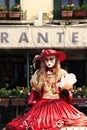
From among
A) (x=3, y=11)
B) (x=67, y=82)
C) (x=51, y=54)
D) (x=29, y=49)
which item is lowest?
(x=29, y=49)

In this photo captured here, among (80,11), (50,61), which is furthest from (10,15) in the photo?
(50,61)

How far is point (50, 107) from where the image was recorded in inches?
329

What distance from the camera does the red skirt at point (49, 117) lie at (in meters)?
8.06

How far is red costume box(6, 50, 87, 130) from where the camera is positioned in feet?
26.5

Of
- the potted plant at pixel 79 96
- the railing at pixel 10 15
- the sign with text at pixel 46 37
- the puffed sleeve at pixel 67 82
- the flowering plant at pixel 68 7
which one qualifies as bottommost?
the potted plant at pixel 79 96

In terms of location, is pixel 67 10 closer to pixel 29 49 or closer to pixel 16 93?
pixel 29 49

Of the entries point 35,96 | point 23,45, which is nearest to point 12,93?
point 23,45

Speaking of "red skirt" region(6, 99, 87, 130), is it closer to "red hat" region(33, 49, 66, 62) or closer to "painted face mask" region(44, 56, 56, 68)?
"painted face mask" region(44, 56, 56, 68)

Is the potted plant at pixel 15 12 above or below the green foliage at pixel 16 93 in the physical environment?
above

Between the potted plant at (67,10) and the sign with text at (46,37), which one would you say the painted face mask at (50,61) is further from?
the potted plant at (67,10)

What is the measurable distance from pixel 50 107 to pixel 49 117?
21cm

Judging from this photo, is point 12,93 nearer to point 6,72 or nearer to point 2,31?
point 2,31

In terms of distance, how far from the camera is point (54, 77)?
28.5 ft

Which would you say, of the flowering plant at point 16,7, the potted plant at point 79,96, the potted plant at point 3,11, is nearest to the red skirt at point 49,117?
the potted plant at point 79,96
